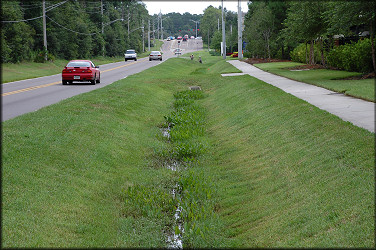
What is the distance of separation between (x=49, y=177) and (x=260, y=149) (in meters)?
5.09

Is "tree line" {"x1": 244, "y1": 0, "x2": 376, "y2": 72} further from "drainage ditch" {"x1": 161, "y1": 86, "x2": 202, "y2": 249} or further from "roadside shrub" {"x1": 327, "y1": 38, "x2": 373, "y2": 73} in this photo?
"drainage ditch" {"x1": 161, "y1": 86, "x2": 202, "y2": 249}

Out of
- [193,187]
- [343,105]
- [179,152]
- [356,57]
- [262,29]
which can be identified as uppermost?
[262,29]

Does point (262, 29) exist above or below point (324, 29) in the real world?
above

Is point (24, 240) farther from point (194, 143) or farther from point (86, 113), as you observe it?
point (86, 113)

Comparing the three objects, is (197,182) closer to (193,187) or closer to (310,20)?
(193,187)

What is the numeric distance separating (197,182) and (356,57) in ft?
65.8

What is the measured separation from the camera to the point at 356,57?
26.9 meters

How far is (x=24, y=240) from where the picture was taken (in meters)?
5.88

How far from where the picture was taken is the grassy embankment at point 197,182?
635cm

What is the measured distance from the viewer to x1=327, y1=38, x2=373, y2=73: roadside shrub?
25812mm

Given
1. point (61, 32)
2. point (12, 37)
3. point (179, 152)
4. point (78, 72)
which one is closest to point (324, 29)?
point (78, 72)

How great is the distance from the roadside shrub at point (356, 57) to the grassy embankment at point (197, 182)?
12.8 metres

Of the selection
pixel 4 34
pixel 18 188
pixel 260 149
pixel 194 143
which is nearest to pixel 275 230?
pixel 18 188

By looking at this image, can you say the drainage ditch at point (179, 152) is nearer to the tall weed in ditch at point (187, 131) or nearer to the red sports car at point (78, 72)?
the tall weed in ditch at point (187, 131)
